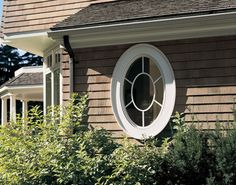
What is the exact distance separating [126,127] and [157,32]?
170cm

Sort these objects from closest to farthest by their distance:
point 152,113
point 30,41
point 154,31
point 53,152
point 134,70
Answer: point 53,152, point 154,31, point 152,113, point 134,70, point 30,41

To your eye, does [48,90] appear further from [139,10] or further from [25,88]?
[25,88]

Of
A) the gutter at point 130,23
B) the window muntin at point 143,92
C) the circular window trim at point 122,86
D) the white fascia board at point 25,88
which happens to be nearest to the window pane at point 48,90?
the gutter at point 130,23

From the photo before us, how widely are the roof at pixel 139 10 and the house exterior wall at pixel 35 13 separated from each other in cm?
65

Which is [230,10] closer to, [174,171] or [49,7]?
[174,171]

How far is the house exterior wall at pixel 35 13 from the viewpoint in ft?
34.2

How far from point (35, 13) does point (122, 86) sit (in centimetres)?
345

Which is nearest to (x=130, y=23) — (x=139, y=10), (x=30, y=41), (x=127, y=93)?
(x=139, y=10)

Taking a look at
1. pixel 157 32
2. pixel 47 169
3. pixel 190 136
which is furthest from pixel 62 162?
pixel 157 32

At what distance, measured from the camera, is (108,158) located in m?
6.82

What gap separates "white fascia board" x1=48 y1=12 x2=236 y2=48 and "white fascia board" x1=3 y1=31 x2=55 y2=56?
7.22ft

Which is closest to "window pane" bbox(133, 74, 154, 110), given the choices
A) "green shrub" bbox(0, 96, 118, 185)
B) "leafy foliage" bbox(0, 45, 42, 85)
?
"green shrub" bbox(0, 96, 118, 185)

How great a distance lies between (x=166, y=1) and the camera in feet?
29.3

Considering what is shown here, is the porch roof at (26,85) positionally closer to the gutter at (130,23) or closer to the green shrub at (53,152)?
the gutter at (130,23)
